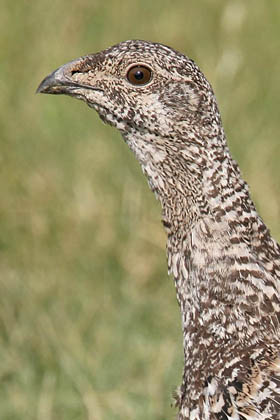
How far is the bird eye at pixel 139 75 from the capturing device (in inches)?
190

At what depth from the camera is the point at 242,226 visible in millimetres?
4656

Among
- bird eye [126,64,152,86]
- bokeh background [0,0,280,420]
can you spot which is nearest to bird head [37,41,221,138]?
bird eye [126,64,152,86]

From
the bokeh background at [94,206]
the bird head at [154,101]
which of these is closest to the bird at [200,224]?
the bird head at [154,101]

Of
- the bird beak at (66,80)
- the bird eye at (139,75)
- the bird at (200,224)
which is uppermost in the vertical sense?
the bird beak at (66,80)

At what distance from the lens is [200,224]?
4.70 meters

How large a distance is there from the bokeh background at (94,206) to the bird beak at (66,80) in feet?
5.67

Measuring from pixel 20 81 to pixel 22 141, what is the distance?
663 mm

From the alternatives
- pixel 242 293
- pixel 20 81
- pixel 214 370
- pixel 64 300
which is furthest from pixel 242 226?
pixel 20 81

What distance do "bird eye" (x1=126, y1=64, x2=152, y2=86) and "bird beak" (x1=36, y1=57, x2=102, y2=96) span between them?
18cm

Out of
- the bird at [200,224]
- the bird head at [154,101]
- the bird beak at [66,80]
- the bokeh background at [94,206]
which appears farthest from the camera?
the bokeh background at [94,206]

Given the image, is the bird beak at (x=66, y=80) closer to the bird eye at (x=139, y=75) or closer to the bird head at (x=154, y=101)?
the bird head at (x=154, y=101)

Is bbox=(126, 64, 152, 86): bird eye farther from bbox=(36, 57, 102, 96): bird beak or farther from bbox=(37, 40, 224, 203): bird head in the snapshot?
bbox=(36, 57, 102, 96): bird beak

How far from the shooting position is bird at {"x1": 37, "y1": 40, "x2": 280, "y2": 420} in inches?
177

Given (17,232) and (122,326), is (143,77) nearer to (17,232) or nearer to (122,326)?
(122,326)
